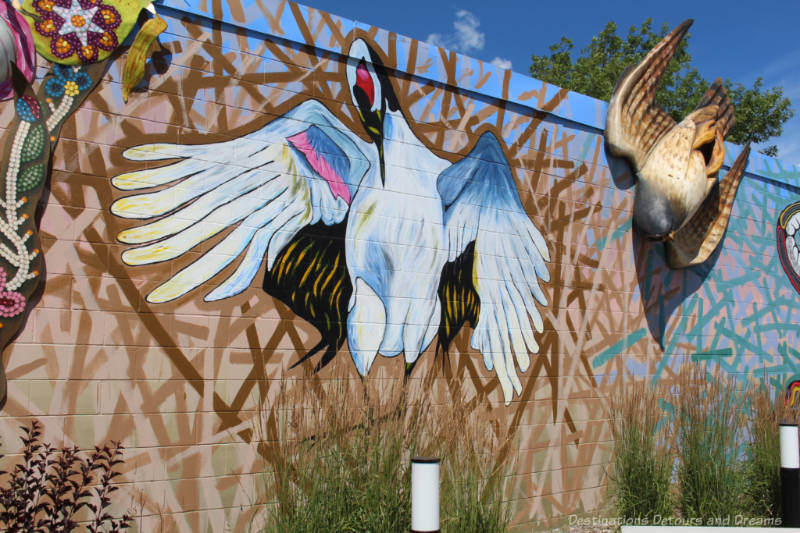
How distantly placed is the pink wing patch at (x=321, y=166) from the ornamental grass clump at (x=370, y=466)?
159 centimetres

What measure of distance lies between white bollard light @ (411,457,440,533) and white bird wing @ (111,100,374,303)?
2.07m

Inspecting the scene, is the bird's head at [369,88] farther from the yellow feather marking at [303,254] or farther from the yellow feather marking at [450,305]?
the yellow feather marking at [450,305]

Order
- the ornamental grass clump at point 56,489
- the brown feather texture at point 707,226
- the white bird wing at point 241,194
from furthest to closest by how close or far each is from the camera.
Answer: the brown feather texture at point 707,226 < the white bird wing at point 241,194 < the ornamental grass clump at point 56,489

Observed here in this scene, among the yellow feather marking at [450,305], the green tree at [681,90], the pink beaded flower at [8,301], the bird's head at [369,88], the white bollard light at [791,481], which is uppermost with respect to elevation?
the green tree at [681,90]

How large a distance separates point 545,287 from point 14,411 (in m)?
4.55

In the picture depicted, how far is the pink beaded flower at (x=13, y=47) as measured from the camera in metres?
4.29

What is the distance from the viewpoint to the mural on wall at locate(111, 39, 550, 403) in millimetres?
4902

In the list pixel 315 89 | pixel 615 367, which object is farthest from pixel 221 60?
pixel 615 367

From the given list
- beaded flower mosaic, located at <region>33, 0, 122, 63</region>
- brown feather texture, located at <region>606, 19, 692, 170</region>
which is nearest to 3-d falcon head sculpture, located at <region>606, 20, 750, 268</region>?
brown feather texture, located at <region>606, 19, 692, 170</region>

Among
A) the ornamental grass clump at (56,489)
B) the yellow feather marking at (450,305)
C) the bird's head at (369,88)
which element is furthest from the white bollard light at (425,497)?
the bird's head at (369,88)

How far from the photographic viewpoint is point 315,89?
5555 mm

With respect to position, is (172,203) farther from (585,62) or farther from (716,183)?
(585,62)

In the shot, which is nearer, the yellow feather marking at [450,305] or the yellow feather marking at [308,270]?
the yellow feather marking at [308,270]

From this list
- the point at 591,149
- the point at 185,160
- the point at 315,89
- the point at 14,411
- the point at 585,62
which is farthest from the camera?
the point at 585,62
